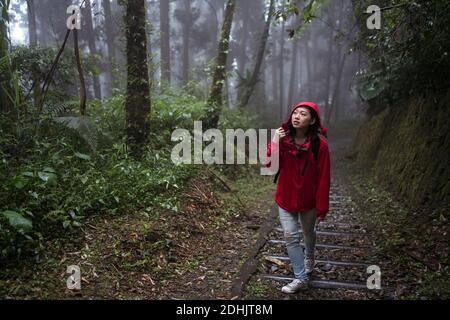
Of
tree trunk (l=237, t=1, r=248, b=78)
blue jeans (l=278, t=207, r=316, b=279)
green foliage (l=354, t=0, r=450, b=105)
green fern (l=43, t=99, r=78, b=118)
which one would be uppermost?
tree trunk (l=237, t=1, r=248, b=78)

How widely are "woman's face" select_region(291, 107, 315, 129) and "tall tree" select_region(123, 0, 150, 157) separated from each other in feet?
12.6

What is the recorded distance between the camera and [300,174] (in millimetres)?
3947

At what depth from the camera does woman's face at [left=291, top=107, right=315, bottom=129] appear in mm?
3906

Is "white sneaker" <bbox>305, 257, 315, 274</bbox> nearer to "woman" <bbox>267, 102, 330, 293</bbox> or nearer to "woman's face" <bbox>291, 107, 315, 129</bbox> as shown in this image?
"woman" <bbox>267, 102, 330, 293</bbox>

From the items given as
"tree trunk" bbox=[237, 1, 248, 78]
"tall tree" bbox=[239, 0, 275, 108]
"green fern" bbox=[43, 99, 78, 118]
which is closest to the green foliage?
"tall tree" bbox=[239, 0, 275, 108]

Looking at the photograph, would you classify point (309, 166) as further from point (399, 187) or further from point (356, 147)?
point (356, 147)

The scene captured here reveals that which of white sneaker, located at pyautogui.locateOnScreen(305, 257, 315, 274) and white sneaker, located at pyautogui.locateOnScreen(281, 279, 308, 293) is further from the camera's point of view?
white sneaker, located at pyautogui.locateOnScreen(305, 257, 315, 274)

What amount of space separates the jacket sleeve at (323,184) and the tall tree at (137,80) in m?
4.02

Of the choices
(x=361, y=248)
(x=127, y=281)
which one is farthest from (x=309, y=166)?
(x=127, y=281)

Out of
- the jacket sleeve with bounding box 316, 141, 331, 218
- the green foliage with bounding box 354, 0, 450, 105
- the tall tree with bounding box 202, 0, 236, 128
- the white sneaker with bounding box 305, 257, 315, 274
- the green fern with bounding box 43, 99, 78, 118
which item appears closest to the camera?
the jacket sleeve with bounding box 316, 141, 331, 218

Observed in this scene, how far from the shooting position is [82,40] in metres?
19.0

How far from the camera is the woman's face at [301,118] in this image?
3.91 m

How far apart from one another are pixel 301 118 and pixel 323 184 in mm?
772

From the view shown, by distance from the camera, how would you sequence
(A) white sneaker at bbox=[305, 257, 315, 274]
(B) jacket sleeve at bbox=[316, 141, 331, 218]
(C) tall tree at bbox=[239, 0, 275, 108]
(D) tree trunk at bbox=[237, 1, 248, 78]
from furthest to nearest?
(D) tree trunk at bbox=[237, 1, 248, 78] → (C) tall tree at bbox=[239, 0, 275, 108] → (A) white sneaker at bbox=[305, 257, 315, 274] → (B) jacket sleeve at bbox=[316, 141, 331, 218]
